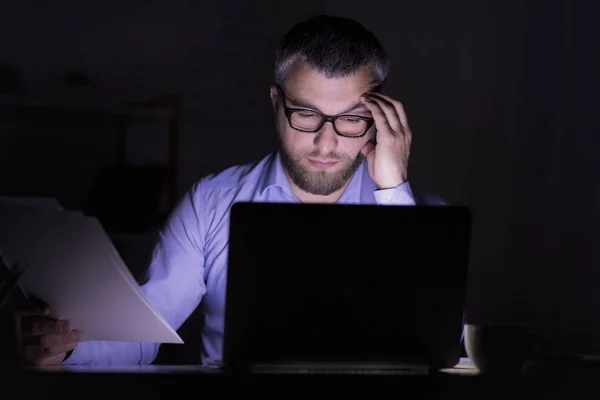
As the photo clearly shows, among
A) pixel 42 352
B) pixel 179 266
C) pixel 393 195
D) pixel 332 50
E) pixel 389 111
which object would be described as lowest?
pixel 42 352

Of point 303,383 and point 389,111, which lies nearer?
point 303,383

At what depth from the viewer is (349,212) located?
1108mm

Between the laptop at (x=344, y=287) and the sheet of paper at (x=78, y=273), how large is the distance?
0.80 ft

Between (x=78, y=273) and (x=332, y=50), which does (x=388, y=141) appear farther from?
(x=78, y=273)

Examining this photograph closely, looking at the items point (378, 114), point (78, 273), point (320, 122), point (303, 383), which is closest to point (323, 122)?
point (320, 122)

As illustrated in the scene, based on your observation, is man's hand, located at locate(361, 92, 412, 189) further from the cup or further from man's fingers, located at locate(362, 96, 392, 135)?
the cup

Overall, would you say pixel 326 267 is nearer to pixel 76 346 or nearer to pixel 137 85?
pixel 76 346

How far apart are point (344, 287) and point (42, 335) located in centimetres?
55

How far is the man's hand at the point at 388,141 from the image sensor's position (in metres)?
1.93

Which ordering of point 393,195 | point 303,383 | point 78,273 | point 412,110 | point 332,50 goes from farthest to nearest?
point 412,110 < point 332,50 < point 393,195 < point 78,273 < point 303,383

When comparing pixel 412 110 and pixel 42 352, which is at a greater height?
pixel 412 110

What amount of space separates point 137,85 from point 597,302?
204 centimetres

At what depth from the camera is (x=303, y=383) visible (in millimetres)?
1021

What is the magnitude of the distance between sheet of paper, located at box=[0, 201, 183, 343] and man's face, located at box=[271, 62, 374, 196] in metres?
0.81
